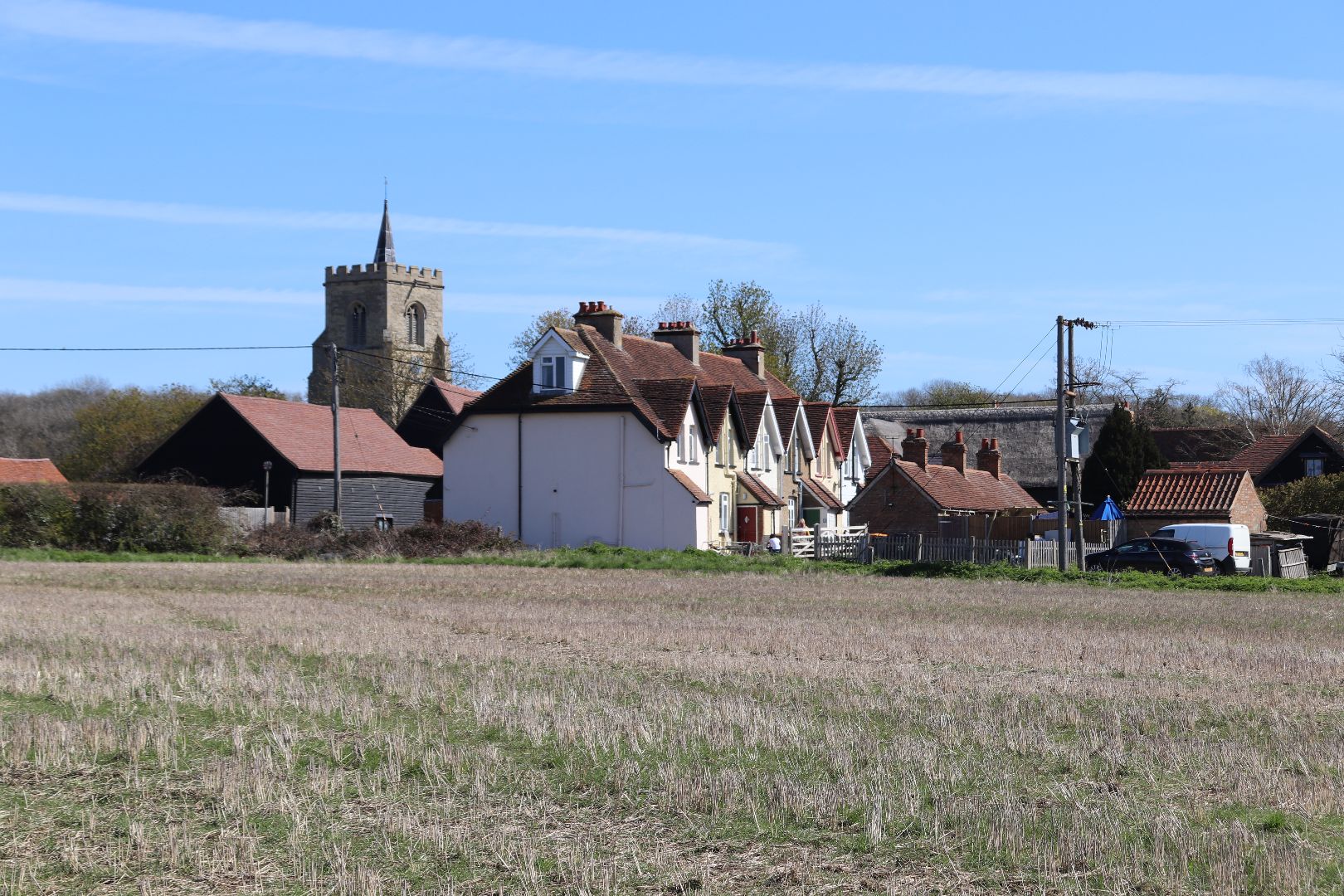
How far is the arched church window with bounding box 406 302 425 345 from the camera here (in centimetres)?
11906

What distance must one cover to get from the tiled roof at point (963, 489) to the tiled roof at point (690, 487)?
11196mm

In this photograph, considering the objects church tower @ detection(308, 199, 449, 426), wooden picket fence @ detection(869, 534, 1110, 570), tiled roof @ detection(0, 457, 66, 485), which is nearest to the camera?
wooden picket fence @ detection(869, 534, 1110, 570)

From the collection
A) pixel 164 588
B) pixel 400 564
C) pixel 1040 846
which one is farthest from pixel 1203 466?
pixel 1040 846

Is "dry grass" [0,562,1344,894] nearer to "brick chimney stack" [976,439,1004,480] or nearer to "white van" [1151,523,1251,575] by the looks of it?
"white van" [1151,523,1251,575]

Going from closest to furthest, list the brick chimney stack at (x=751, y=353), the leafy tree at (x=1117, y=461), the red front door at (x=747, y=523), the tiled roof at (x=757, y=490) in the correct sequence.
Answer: the tiled roof at (x=757, y=490) → the red front door at (x=747, y=523) → the leafy tree at (x=1117, y=461) → the brick chimney stack at (x=751, y=353)

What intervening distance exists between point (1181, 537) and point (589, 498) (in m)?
19.4

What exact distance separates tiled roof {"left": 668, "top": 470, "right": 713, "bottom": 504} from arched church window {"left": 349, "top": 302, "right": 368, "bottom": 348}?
7420cm

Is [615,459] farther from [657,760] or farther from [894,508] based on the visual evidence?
[657,760]

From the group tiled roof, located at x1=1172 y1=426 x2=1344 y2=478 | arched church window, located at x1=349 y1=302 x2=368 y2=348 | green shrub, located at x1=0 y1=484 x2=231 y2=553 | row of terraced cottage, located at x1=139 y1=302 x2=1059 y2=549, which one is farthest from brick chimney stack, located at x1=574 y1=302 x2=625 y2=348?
arched church window, located at x1=349 y1=302 x2=368 y2=348

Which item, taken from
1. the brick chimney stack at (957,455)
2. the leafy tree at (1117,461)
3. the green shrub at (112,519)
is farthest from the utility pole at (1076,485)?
the green shrub at (112,519)

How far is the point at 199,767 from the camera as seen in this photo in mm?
9539

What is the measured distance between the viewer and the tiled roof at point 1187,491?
46125 mm

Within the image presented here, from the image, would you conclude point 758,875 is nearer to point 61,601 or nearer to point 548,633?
point 548,633

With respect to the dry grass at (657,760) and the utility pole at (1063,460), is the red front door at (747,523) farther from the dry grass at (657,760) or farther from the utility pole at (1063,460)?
the dry grass at (657,760)
